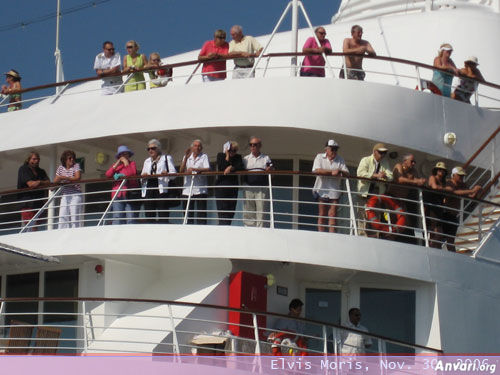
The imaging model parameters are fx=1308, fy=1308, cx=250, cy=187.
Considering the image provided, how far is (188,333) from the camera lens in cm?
1666

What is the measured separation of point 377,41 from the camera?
73.8ft

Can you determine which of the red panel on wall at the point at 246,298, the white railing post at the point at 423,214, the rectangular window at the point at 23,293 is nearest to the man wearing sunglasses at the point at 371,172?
the white railing post at the point at 423,214

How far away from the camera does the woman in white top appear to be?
59.3 feet

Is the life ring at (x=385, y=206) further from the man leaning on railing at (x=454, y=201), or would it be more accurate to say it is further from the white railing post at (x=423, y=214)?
the man leaning on railing at (x=454, y=201)

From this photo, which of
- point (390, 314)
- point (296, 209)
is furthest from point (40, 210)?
point (390, 314)

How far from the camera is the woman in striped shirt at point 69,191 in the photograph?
18.8 meters

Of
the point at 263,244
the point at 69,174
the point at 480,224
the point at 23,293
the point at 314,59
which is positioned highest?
the point at 314,59

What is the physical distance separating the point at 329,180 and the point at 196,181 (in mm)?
1814

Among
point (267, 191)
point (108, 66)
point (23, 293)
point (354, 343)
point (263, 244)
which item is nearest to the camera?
point (354, 343)

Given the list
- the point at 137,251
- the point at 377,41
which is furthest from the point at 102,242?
the point at 377,41

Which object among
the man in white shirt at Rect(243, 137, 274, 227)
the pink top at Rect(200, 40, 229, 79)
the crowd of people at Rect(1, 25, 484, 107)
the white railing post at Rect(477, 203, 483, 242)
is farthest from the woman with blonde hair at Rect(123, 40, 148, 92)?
the white railing post at Rect(477, 203, 483, 242)

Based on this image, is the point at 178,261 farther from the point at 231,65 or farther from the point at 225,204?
the point at 231,65

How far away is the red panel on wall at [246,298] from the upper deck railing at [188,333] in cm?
2

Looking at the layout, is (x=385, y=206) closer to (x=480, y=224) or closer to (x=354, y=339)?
(x=480, y=224)
